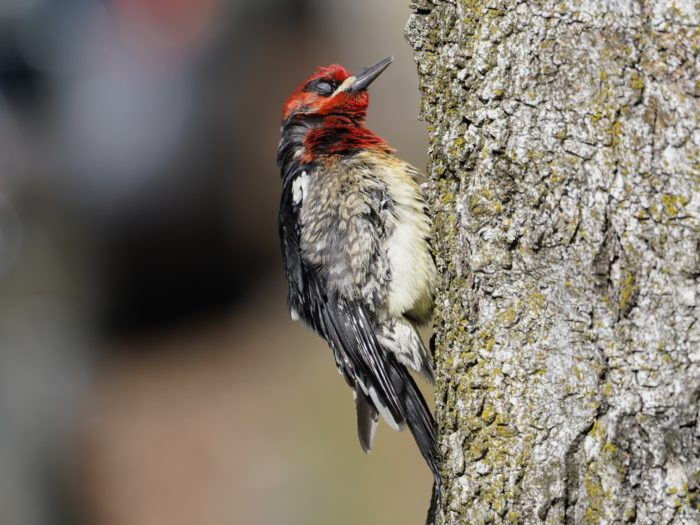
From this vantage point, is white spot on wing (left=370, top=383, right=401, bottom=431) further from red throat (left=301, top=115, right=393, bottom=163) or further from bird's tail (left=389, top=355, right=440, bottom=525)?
red throat (left=301, top=115, right=393, bottom=163)

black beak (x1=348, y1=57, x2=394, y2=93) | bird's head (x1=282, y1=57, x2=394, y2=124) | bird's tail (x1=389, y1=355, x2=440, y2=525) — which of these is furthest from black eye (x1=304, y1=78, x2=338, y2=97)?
bird's tail (x1=389, y1=355, x2=440, y2=525)

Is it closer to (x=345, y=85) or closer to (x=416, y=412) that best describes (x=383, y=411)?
(x=416, y=412)

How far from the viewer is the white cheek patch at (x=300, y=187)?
3646mm

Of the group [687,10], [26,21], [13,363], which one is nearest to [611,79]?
[687,10]

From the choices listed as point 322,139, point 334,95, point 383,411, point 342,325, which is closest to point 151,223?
point 334,95

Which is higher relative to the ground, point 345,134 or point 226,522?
point 345,134

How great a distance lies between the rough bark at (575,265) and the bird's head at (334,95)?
4.23 feet

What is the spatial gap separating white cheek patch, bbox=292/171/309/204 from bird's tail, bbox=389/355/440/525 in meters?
0.76

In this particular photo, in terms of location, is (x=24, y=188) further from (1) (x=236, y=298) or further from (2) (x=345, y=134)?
(2) (x=345, y=134)

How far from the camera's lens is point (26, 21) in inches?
346

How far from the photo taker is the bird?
336 cm

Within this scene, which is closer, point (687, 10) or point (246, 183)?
point (687, 10)

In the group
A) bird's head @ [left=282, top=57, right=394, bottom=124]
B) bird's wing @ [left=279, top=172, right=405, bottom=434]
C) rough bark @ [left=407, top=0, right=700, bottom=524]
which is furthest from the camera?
bird's head @ [left=282, top=57, right=394, bottom=124]

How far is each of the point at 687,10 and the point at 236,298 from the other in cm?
705
